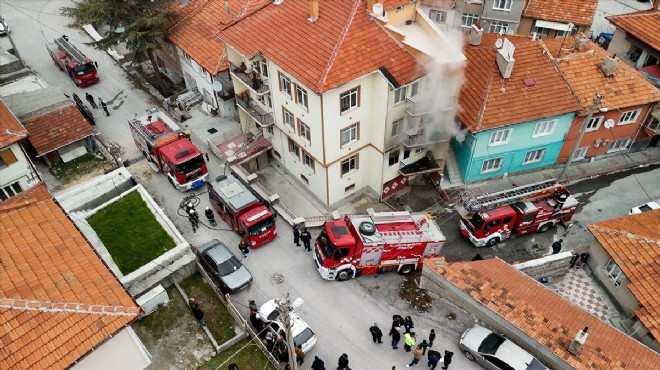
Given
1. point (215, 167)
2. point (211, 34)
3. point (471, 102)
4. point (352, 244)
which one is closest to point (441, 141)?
point (471, 102)

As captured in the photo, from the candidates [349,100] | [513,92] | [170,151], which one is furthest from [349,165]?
[513,92]

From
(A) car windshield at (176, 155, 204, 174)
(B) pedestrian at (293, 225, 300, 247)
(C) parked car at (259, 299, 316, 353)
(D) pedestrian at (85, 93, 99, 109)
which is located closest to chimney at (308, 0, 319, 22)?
(A) car windshield at (176, 155, 204, 174)

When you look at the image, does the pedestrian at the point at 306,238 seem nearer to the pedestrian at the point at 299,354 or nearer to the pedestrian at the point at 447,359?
the pedestrian at the point at 299,354

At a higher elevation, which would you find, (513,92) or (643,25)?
(643,25)

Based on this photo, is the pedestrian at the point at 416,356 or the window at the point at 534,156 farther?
the window at the point at 534,156

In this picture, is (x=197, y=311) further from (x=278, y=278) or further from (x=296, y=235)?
(x=296, y=235)

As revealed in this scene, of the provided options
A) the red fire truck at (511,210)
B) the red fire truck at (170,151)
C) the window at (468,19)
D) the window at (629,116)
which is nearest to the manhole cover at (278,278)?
the red fire truck at (170,151)
